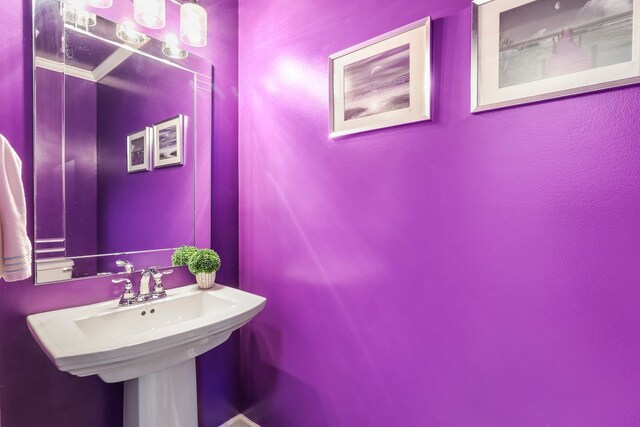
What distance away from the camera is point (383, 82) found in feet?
3.98

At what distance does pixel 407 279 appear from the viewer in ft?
3.86

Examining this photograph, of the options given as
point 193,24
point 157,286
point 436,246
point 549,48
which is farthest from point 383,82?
point 157,286

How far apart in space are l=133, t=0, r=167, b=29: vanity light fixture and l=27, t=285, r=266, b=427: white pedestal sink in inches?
47.0

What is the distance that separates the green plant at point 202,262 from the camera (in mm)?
1469

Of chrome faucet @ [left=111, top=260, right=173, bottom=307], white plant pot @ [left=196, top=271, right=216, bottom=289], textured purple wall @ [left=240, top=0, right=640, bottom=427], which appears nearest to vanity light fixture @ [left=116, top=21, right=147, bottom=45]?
textured purple wall @ [left=240, top=0, right=640, bottom=427]

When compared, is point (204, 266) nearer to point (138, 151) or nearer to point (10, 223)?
point (138, 151)

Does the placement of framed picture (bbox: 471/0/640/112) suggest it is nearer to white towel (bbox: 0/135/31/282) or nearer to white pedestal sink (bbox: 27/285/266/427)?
white pedestal sink (bbox: 27/285/266/427)

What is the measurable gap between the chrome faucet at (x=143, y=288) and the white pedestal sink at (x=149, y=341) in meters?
0.03

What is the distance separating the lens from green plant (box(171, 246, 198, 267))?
1496 millimetres

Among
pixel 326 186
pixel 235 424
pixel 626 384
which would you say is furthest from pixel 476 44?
pixel 235 424

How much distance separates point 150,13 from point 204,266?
112 cm

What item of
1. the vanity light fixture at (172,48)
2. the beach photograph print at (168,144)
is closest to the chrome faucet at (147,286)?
the beach photograph print at (168,144)

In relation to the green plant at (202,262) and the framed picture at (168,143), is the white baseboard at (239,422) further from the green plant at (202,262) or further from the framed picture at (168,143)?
the framed picture at (168,143)

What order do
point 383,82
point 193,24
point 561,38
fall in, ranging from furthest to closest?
point 193,24 → point 383,82 → point 561,38
